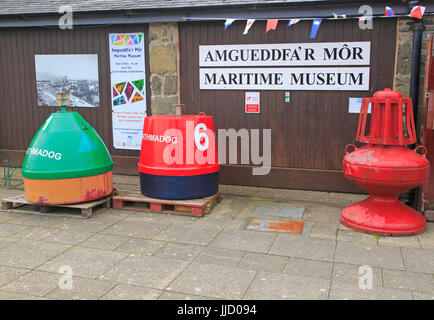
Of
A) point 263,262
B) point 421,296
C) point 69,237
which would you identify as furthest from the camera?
point 69,237

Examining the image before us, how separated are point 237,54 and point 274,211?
2744 mm

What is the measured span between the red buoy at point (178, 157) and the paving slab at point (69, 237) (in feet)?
4.47

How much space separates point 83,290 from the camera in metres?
4.22

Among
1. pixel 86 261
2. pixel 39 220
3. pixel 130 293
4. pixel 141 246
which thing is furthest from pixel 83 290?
pixel 39 220

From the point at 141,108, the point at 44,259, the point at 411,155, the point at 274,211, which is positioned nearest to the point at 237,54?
the point at 141,108

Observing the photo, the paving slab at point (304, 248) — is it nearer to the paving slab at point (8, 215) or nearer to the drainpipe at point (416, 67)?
the drainpipe at point (416, 67)

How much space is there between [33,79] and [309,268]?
22.6ft

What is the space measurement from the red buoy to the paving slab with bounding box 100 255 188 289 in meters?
1.77

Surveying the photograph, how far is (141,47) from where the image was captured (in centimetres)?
801

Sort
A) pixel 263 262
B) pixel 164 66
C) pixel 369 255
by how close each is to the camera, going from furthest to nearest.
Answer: pixel 164 66
pixel 369 255
pixel 263 262

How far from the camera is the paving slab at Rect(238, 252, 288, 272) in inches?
186

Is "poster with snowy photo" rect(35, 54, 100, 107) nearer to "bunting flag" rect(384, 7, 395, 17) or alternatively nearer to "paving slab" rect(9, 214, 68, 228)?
"paving slab" rect(9, 214, 68, 228)

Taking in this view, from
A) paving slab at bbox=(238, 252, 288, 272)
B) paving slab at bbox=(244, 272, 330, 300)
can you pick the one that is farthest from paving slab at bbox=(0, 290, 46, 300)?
paving slab at bbox=(238, 252, 288, 272)

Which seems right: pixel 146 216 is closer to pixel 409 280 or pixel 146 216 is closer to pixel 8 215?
pixel 8 215
